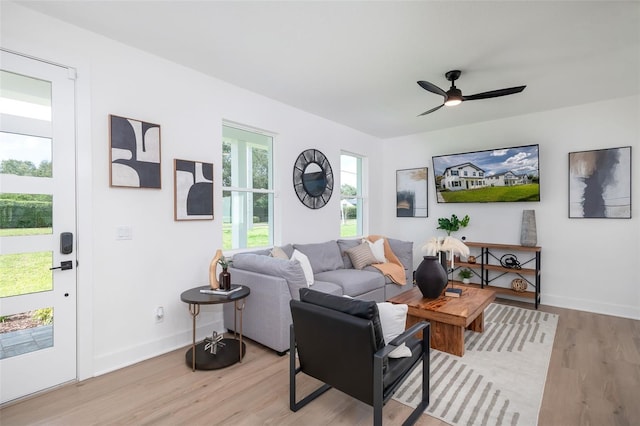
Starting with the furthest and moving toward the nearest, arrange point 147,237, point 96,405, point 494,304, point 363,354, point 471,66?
1. point 494,304
2. point 471,66
3. point 147,237
4. point 96,405
5. point 363,354

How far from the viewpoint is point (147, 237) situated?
9.38ft

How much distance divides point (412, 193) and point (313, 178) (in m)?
2.20

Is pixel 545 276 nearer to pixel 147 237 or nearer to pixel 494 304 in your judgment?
pixel 494 304

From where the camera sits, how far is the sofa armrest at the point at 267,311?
282cm

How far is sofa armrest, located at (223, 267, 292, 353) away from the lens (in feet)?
9.24

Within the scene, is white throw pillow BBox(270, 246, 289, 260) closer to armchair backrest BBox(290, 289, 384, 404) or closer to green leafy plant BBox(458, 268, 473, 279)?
armchair backrest BBox(290, 289, 384, 404)

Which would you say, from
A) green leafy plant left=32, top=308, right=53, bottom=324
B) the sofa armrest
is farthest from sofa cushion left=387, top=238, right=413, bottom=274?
green leafy plant left=32, top=308, right=53, bottom=324

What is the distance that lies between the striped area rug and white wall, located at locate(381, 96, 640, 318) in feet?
3.85

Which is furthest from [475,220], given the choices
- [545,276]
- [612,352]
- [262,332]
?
[262,332]

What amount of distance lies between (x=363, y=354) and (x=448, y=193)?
4260 mm

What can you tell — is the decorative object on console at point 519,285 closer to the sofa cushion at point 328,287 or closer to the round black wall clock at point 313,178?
the sofa cushion at point 328,287

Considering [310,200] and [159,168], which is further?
[310,200]

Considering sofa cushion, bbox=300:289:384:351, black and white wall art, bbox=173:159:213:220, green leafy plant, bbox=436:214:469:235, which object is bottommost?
sofa cushion, bbox=300:289:384:351

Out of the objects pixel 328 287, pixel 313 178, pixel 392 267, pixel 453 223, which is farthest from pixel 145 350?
pixel 453 223
